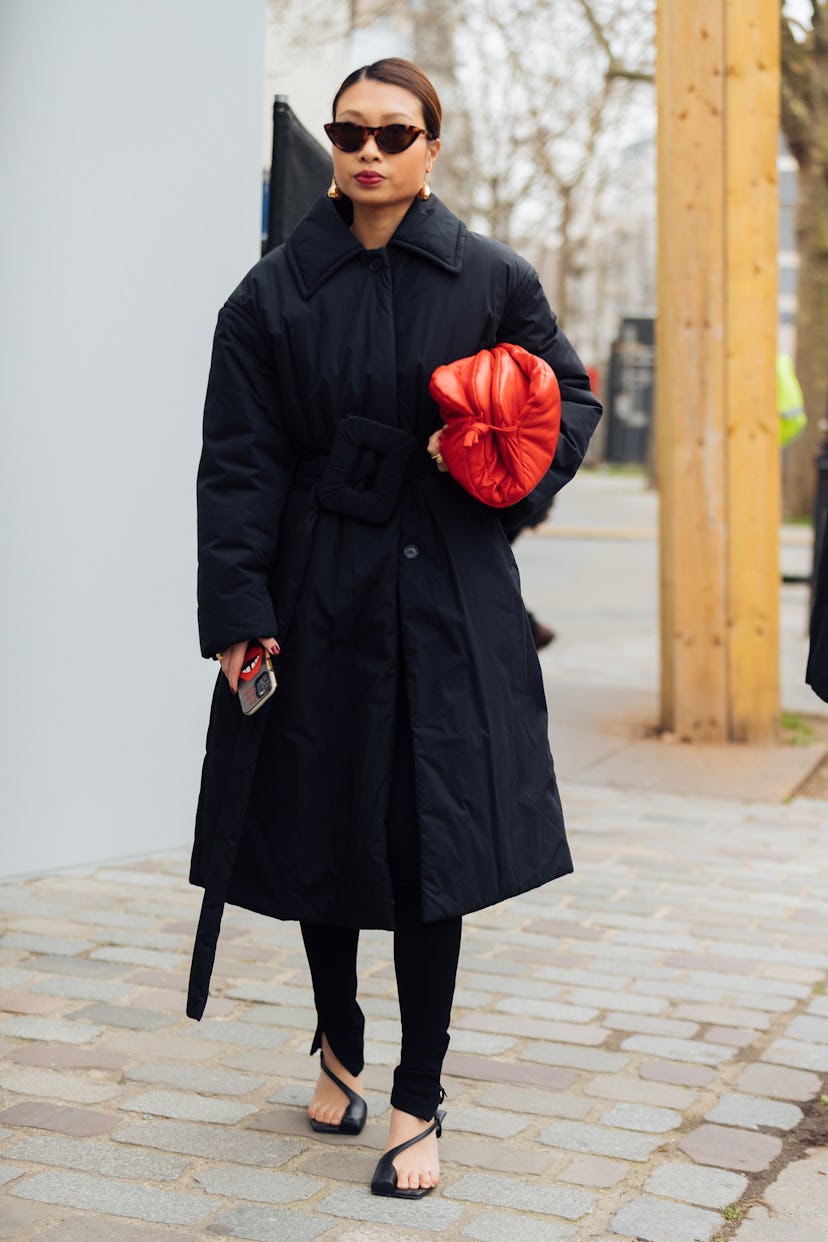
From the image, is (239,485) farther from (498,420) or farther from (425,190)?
(425,190)

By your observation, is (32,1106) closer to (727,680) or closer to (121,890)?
(121,890)

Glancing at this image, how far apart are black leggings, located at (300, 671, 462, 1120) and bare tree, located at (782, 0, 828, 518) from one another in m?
15.7

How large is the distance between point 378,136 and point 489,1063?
78.7 inches

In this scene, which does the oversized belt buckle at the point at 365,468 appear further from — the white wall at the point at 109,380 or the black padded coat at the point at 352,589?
the white wall at the point at 109,380

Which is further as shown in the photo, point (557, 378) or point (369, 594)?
point (557, 378)

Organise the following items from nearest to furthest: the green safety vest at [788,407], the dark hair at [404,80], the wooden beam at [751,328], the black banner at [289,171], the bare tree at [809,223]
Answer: the dark hair at [404,80] < the black banner at [289,171] < the wooden beam at [751,328] < the green safety vest at [788,407] < the bare tree at [809,223]

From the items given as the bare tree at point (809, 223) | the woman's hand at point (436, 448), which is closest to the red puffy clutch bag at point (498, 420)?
the woman's hand at point (436, 448)

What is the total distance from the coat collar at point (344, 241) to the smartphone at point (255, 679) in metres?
0.63

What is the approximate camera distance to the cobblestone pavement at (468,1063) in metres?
3.09

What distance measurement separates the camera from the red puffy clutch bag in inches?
118

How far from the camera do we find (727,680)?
7.78m

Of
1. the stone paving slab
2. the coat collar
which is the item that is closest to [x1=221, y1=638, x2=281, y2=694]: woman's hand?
the coat collar

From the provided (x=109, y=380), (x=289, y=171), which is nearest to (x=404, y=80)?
(x=289, y=171)

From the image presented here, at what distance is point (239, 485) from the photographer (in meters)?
3.09
